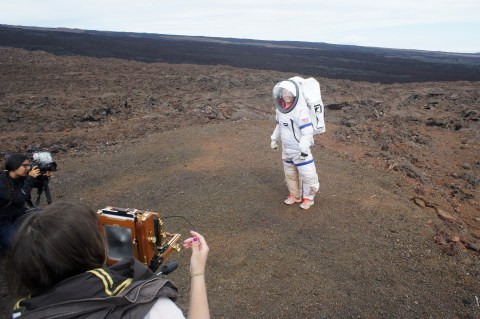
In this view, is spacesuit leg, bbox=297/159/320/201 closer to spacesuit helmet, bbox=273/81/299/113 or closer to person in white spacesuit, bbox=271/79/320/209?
person in white spacesuit, bbox=271/79/320/209

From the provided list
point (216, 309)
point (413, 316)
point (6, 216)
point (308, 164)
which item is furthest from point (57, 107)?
point (413, 316)

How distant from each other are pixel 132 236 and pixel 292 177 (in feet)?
12.2

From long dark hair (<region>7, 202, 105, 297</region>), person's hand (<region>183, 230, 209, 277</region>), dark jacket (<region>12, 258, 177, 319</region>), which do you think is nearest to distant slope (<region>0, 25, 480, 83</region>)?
person's hand (<region>183, 230, 209, 277</region>)

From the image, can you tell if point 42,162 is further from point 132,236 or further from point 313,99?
point 313,99

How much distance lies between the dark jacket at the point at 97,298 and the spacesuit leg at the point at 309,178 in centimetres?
423

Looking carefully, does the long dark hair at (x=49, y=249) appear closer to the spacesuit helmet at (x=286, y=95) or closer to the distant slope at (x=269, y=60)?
the spacesuit helmet at (x=286, y=95)

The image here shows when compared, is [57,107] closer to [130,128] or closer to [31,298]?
[130,128]

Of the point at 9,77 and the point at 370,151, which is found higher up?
the point at 9,77

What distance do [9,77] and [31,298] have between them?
20933 millimetres

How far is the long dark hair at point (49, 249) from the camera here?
1.39 m

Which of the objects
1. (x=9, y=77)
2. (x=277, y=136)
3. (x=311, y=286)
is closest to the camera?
(x=311, y=286)

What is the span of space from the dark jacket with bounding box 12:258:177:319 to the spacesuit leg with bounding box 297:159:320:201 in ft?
13.9

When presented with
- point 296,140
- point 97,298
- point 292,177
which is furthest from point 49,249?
point 292,177

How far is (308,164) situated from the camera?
5.57m
